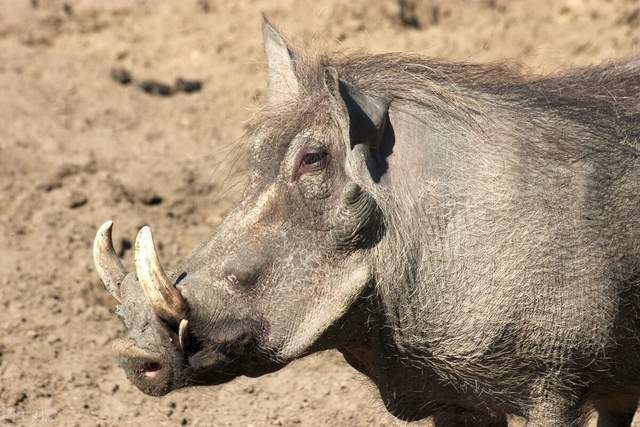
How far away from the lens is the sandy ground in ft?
15.1

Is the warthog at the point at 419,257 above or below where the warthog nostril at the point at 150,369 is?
above

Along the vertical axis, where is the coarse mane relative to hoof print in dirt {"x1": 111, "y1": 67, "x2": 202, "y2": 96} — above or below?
above

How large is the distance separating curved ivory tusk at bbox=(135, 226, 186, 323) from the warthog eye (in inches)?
19.4

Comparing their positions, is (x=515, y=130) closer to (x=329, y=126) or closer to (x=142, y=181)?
(x=329, y=126)

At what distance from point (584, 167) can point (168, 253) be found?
2.66m

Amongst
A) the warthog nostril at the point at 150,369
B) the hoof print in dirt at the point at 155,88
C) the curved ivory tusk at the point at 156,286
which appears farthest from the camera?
the hoof print in dirt at the point at 155,88

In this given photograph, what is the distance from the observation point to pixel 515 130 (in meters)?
3.49

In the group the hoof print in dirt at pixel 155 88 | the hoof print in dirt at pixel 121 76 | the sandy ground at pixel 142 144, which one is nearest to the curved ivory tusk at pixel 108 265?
the sandy ground at pixel 142 144

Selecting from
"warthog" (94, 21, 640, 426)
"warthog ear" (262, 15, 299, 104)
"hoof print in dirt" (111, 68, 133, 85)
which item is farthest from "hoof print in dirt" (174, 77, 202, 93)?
"warthog" (94, 21, 640, 426)

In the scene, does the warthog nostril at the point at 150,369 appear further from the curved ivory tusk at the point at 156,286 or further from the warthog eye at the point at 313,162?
the warthog eye at the point at 313,162

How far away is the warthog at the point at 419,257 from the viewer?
3.29 meters

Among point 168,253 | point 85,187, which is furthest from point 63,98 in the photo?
point 168,253

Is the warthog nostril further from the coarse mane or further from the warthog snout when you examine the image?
the coarse mane

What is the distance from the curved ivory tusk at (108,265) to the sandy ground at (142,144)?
538mm
